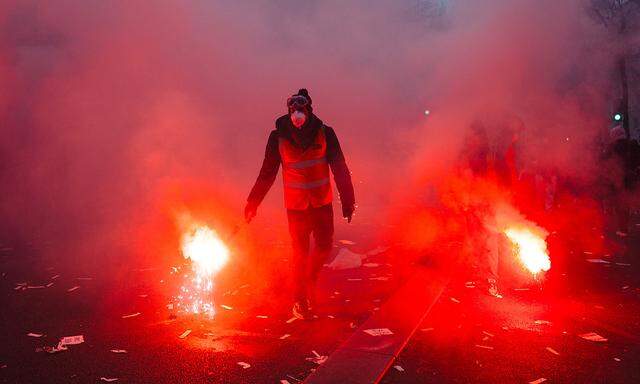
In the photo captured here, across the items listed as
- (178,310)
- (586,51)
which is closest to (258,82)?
(586,51)

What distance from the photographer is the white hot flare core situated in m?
4.45

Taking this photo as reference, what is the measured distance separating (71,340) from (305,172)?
1954 mm

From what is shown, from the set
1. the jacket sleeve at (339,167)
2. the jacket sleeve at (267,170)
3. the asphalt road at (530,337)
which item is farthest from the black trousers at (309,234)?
the asphalt road at (530,337)

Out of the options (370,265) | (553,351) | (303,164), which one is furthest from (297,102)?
(370,265)

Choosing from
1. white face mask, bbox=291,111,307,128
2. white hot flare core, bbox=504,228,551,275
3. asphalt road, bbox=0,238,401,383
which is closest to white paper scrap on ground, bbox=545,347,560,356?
asphalt road, bbox=0,238,401,383

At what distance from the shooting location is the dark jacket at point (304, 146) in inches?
146

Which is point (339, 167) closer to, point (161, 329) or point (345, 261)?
point (161, 329)

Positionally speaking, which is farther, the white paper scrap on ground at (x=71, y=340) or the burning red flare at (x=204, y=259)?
the burning red flare at (x=204, y=259)

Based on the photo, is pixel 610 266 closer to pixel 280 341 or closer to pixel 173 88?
pixel 280 341

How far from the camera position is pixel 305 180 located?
148 inches

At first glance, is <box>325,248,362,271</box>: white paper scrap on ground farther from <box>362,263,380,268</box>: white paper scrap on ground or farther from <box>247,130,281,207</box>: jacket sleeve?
<box>247,130,281,207</box>: jacket sleeve

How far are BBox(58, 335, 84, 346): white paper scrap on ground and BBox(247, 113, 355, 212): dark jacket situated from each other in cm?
151

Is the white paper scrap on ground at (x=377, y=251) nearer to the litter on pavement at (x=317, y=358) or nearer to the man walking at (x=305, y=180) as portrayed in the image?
Result: the man walking at (x=305, y=180)

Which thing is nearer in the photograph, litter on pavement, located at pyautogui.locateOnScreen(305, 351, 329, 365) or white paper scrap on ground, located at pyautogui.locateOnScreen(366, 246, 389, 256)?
litter on pavement, located at pyautogui.locateOnScreen(305, 351, 329, 365)
